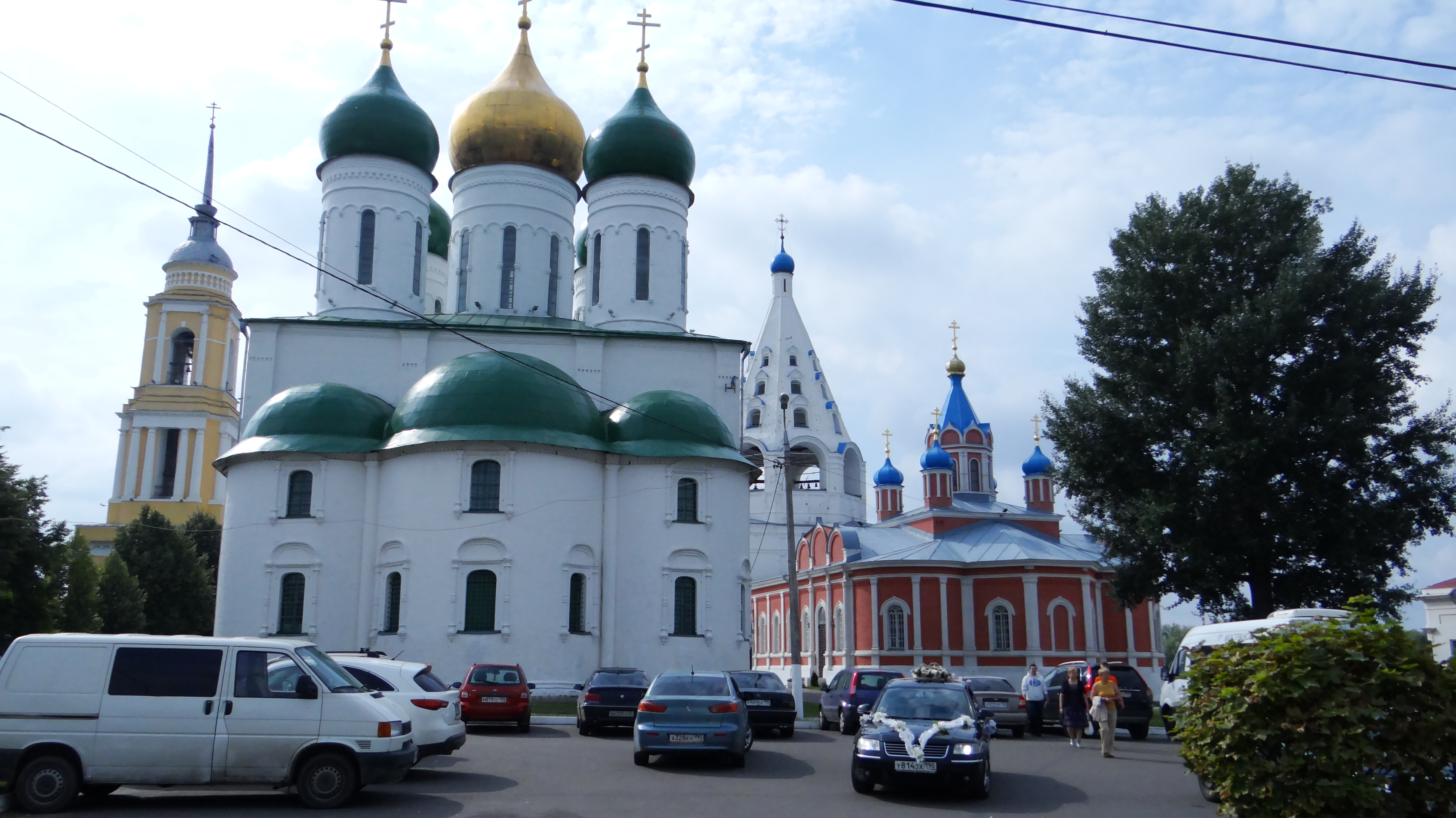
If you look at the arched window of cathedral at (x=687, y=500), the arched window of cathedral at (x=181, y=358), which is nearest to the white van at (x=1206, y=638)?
the arched window of cathedral at (x=687, y=500)

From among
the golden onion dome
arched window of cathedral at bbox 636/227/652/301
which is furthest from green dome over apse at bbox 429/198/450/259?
arched window of cathedral at bbox 636/227/652/301

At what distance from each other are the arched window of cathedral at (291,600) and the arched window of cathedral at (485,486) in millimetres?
4873

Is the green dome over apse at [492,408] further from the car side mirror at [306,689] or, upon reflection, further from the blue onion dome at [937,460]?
the blue onion dome at [937,460]

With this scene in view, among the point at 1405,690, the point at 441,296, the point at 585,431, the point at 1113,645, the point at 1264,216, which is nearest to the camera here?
the point at 1405,690

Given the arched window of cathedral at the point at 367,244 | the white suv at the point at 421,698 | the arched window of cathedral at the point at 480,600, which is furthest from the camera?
the arched window of cathedral at the point at 367,244

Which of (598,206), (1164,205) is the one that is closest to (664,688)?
(1164,205)

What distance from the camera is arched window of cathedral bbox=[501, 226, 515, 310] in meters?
32.5

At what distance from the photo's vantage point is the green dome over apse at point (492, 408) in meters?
25.1

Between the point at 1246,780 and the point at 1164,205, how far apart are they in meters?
17.2

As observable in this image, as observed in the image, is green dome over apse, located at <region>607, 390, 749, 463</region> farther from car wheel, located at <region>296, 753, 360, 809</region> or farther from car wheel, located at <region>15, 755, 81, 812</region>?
car wheel, located at <region>15, 755, 81, 812</region>

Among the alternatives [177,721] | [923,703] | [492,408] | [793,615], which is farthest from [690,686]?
[492,408]

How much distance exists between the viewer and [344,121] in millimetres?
31797

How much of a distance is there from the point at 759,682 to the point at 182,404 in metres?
39.8

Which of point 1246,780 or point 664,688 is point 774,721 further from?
point 1246,780
